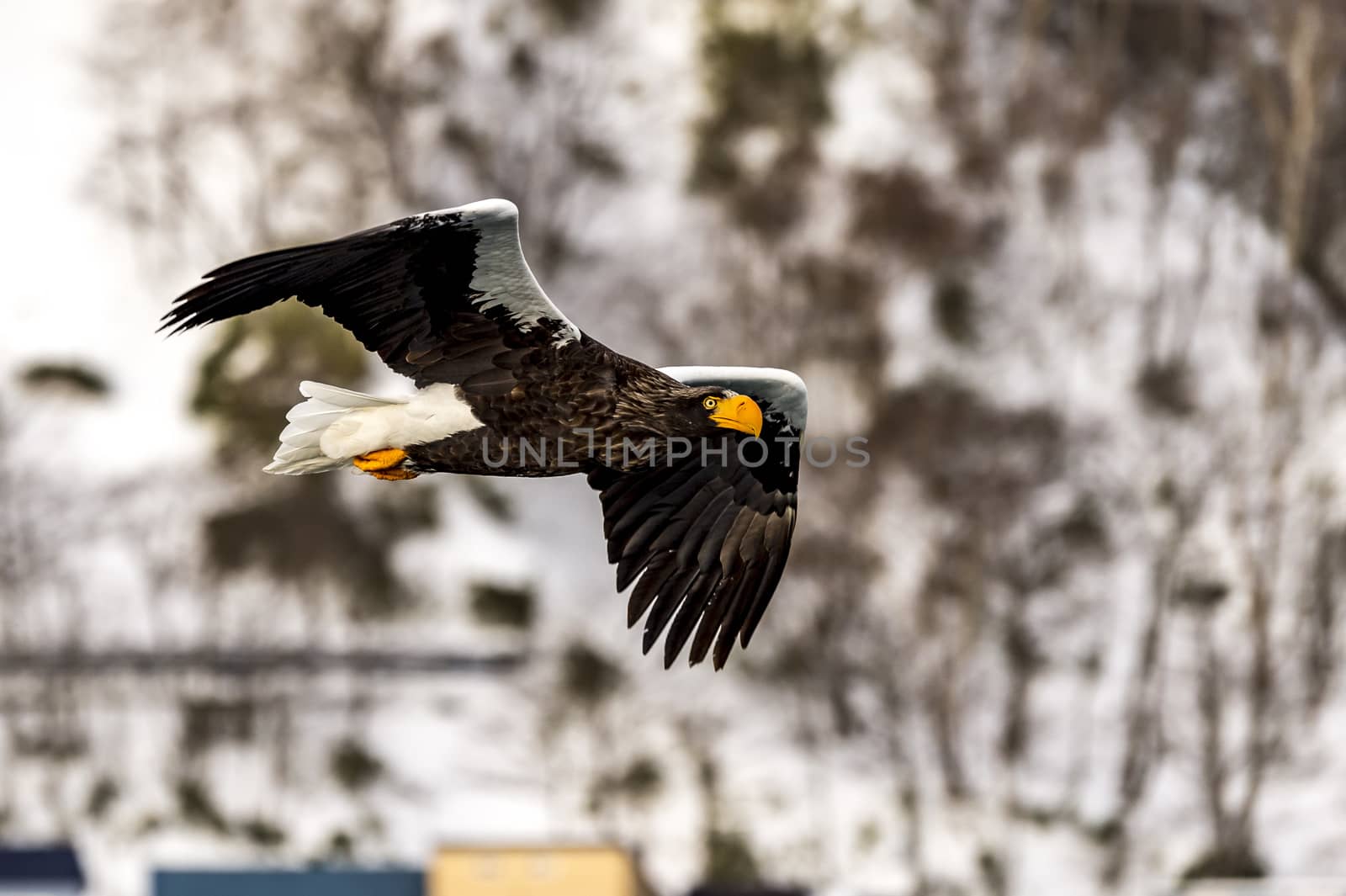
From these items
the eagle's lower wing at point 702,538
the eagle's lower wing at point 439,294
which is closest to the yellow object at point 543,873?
the eagle's lower wing at point 702,538

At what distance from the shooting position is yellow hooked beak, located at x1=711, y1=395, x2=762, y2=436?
8.27m

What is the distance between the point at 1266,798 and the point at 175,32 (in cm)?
1829

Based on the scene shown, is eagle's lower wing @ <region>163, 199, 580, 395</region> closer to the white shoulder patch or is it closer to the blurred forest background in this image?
the white shoulder patch

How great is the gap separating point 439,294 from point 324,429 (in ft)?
2.28

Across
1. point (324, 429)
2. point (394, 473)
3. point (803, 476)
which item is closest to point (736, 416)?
point (394, 473)

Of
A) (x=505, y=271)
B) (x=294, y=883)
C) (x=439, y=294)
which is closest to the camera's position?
(x=505, y=271)

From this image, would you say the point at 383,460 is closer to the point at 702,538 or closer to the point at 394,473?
the point at 394,473

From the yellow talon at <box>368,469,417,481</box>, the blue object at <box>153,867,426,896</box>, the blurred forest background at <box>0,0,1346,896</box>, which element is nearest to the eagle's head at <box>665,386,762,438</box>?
the yellow talon at <box>368,469,417,481</box>

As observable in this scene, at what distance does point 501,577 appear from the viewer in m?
27.8

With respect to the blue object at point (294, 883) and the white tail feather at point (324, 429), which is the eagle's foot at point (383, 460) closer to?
the white tail feather at point (324, 429)

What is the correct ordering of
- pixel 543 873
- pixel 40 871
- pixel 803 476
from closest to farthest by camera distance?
pixel 543 873 → pixel 40 871 → pixel 803 476

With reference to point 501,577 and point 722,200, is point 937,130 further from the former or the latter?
point 501,577

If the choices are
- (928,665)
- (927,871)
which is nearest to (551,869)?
(927,871)

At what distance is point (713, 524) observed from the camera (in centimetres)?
930
